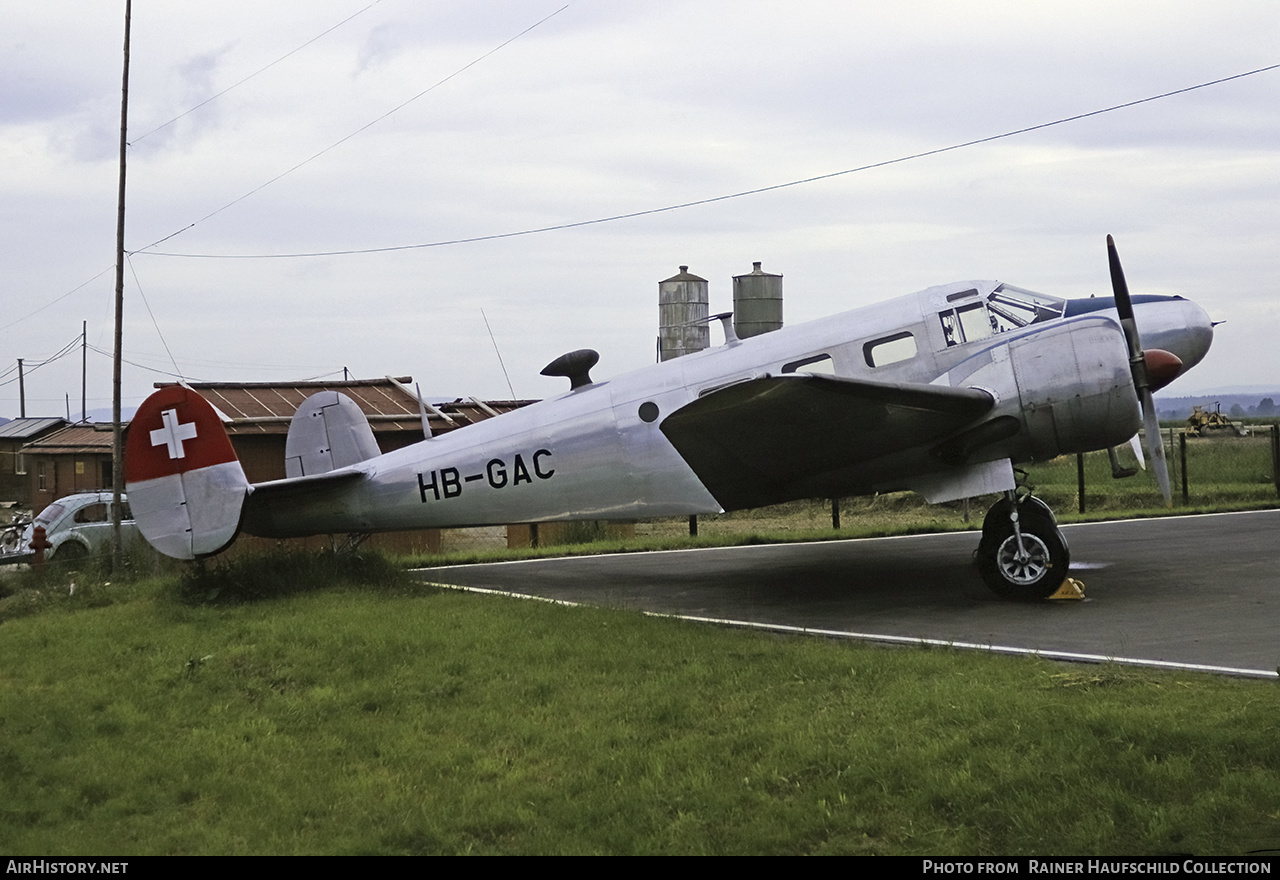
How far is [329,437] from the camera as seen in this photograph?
15.7m

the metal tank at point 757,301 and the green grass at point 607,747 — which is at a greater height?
the metal tank at point 757,301

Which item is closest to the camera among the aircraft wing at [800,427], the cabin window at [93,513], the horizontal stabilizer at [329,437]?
the aircraft wing at [800,427]

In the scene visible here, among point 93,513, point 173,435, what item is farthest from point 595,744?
point 93,513

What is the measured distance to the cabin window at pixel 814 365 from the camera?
12.9 metres

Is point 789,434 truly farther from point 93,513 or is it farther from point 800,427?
point 93,513

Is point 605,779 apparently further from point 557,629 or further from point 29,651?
point 29,651

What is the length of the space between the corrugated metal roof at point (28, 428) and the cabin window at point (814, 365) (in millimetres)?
43720

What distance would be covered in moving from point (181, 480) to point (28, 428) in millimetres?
42603

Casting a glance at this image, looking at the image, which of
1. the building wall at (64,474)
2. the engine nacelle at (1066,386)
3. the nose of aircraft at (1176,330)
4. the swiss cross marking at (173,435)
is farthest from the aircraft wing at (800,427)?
the building wall at (64,474)

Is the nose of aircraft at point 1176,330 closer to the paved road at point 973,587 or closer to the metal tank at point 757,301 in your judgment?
the paved road at point 973,587

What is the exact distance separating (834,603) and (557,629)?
3.31 metres

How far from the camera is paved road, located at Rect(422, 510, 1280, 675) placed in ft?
32.4

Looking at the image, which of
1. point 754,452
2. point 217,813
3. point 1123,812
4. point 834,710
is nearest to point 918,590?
point 754,452

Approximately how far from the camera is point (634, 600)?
1338 cm
